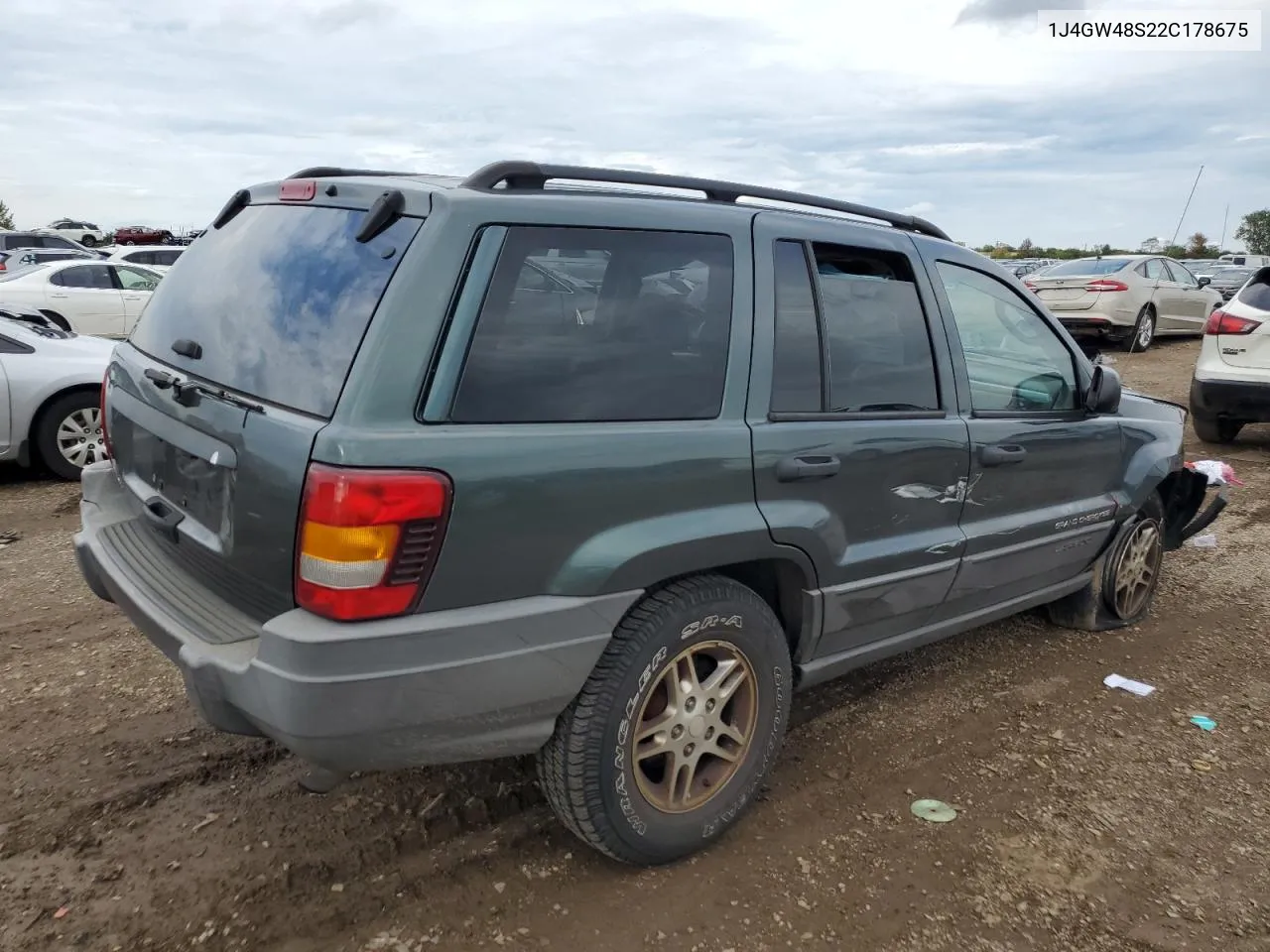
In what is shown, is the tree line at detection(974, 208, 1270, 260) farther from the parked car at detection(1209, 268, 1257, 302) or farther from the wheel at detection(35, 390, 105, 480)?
the wheel at detection(35, 390, 105, 480)

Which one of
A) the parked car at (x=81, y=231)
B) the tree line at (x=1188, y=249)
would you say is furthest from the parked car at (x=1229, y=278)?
the parked car at (x=81, y=231)

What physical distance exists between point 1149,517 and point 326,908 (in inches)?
156

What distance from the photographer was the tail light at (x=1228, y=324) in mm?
7781

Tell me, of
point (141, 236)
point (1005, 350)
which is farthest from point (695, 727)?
point (141, 236)

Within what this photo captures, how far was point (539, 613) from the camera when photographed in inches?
89.7

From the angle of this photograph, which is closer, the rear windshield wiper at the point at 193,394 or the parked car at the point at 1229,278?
the rear windshield wiper at the point at 193,394

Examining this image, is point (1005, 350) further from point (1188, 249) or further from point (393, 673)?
point (1188, 249)

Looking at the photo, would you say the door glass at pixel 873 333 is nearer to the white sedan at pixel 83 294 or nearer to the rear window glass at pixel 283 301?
the rear window glass at pixel 283 301

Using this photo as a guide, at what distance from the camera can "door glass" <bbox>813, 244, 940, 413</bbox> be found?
299 cm

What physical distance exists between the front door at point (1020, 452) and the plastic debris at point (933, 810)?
726 millimetres

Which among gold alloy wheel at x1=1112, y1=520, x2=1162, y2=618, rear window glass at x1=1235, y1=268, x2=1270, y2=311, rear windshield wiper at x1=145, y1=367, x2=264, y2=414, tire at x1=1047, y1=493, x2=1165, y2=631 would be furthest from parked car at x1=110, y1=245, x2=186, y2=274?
gold alloy wheel at x1=1112, y1=520, x2=1162, y2=618

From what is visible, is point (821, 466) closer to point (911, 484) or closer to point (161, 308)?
point (911, 484)

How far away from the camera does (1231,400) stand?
7941 mm

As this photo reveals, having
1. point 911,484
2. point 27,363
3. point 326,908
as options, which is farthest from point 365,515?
point 27,363
